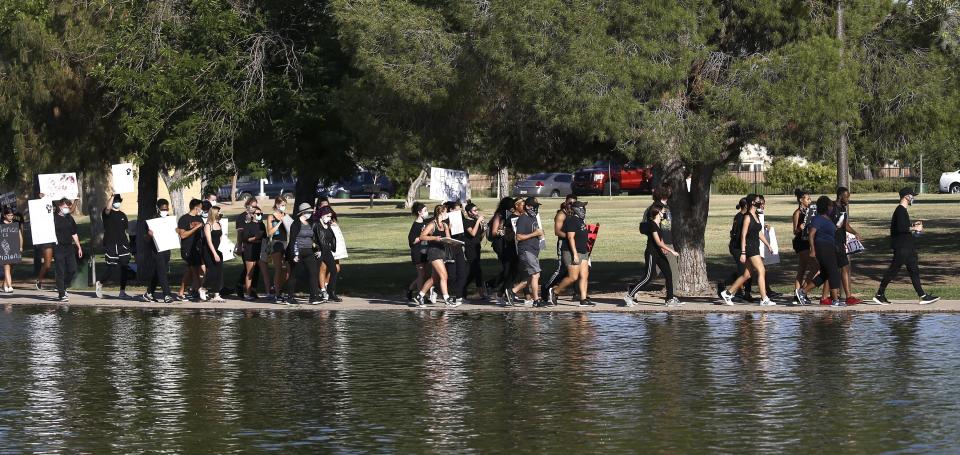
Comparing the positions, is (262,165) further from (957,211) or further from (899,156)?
(957,211)

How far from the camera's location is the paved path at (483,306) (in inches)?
788

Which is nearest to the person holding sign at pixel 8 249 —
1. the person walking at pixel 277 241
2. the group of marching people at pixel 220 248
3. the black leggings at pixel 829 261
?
the group of marching people at pixel 220 248

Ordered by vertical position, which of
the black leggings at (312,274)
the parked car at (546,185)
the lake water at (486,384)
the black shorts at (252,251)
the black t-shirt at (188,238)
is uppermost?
the parked car at (546,185)

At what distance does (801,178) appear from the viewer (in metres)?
72.6

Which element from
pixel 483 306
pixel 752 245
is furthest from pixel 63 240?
pixel 752 245

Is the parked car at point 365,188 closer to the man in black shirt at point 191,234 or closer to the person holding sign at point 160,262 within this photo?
the person holding sign at point 160,262

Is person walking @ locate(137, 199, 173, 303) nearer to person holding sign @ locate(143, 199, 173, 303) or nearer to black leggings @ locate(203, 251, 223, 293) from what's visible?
person holding sign @ locate(143, 199, 173, 303)

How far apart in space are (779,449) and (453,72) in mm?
12193

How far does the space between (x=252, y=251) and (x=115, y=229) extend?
90.1 inches

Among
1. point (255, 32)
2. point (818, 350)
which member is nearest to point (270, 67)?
point (255, 32)

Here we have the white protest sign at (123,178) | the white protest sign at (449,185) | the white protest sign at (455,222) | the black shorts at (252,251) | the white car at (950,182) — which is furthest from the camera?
the white car at (950,182)

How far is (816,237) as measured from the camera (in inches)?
798

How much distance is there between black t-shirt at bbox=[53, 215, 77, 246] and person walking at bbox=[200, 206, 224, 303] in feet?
7.12

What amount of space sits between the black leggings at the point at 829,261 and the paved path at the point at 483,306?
17.7 inches
